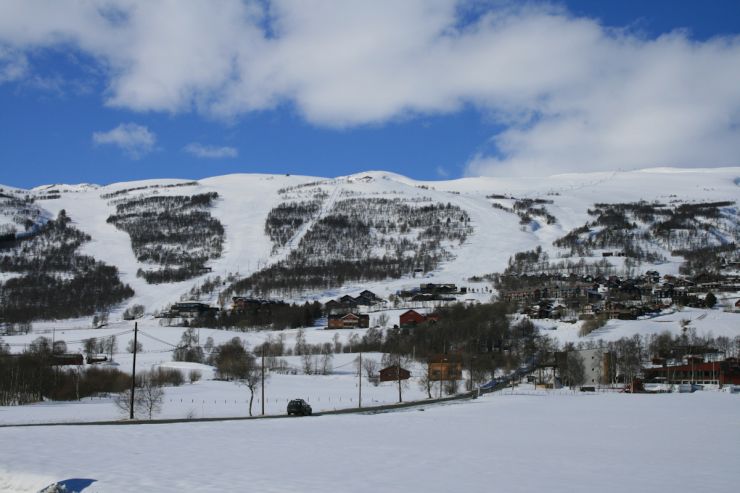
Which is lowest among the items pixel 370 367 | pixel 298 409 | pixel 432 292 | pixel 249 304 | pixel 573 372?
pixel 298 409

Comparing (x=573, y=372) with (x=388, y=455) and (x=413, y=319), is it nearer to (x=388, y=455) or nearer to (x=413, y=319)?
(x=413, y=319)

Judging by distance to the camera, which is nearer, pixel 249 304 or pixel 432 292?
pixel 249 304

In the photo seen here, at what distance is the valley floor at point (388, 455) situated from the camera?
1862 centimetres

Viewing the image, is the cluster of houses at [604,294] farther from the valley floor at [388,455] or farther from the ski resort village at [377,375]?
the valley floor at [388,455]

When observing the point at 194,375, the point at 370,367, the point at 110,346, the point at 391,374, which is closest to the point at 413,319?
the point at 370,367

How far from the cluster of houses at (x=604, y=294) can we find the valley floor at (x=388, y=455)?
86.0 meters

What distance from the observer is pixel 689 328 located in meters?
104

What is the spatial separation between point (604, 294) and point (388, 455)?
13365 cm

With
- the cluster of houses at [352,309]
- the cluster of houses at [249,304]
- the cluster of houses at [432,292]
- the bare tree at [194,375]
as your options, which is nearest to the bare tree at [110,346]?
the bare tree at [194,375]

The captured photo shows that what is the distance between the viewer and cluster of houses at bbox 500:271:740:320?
125000mm

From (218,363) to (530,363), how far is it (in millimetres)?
41646

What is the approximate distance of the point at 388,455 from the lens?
2378 cm

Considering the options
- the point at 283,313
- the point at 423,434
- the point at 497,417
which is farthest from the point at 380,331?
the point at 423,434

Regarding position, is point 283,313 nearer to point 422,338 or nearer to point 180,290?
point 422,338
